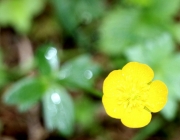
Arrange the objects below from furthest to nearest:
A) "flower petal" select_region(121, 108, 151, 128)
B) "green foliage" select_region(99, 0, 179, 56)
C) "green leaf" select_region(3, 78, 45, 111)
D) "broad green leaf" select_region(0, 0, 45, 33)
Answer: "broad green leaf" select_region(0, 0, 45, 33) < "green foliage" select_region(99, 0, 179, 56) < "green leaf" select_region(3, 78, 45, 111) < "flower petal" select_region(121, 108, 151, 128)

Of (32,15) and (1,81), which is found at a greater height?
(32,15)

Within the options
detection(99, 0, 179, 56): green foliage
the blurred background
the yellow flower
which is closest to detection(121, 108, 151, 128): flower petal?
the yellow flower

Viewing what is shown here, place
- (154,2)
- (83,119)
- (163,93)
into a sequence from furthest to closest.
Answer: (154,2), (83,119), (163,93)

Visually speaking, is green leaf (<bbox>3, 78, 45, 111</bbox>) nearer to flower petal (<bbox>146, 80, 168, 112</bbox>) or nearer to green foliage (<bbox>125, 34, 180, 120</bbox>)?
green foliage (<bbox>125, 34, 180, 120</bbox>)

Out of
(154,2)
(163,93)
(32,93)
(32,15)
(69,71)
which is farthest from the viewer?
(32,15)

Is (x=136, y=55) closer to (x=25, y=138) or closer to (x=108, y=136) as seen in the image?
(x=108, y=136)

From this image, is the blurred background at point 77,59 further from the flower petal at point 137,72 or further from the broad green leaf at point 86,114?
the flower petal at point 137,72

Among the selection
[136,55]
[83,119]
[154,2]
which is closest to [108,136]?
[83,119]
